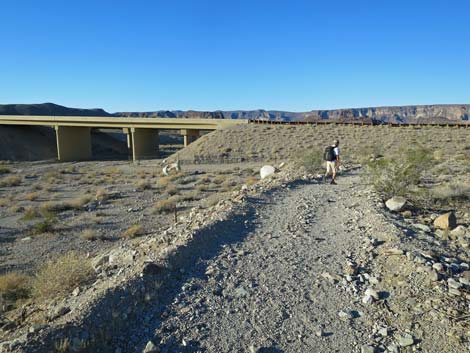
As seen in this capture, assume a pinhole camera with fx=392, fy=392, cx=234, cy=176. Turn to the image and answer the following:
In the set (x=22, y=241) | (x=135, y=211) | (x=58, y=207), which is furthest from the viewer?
(x=58, y=207)

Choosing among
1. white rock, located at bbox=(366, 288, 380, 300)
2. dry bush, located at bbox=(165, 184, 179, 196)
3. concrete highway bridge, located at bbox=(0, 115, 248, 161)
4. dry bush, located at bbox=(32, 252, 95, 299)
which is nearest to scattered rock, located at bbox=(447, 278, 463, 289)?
white rock, located at bbox=(366, 288, 380, 300)

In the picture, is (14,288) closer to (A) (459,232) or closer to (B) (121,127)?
(A) (459,232)

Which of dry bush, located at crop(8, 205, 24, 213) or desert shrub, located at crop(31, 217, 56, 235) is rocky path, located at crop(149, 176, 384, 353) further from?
dry bush, located at crop(8, 205, 24, 213)

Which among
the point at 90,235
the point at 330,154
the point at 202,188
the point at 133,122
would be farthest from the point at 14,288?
the point at 133,122

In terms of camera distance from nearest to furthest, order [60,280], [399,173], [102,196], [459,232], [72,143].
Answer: [60,280], [459,232], [399,173], [102,196], [72,143]

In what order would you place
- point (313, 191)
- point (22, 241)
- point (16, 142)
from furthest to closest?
point (16, 142) → point (313, 191) → point (22, 241)

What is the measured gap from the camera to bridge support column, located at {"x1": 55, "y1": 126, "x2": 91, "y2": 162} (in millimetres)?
60531

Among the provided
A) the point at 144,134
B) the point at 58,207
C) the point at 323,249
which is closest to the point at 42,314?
the point at 323,249

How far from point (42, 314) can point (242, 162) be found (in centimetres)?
3444

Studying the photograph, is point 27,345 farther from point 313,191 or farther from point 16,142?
point 16,142

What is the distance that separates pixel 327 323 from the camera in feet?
16.0

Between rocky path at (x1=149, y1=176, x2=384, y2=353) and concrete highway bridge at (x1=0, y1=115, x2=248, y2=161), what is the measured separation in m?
43.2

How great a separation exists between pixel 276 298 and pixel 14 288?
5498 millimetres

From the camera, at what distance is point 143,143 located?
5725 centimetres
